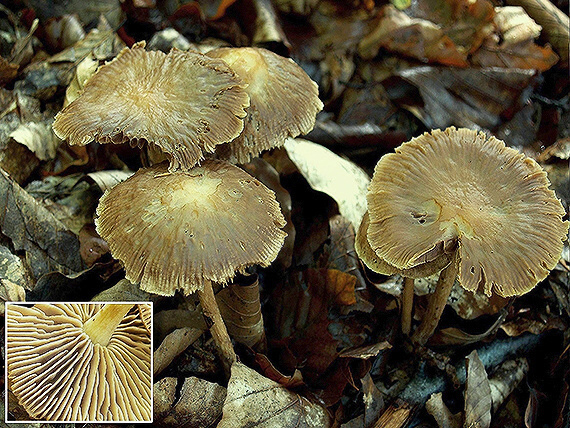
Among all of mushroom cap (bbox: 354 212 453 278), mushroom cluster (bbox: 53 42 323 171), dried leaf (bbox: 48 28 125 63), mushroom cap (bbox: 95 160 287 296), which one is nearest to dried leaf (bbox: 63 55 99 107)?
dried leaf (bbox: 48 28 125 63)

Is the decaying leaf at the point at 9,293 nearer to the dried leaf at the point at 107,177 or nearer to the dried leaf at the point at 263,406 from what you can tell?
the dried leaf at the point at 107,177

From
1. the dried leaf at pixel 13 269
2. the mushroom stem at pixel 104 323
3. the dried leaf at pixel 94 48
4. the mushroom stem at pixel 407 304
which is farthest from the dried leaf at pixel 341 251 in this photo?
the dried leaf at pixel 94 48

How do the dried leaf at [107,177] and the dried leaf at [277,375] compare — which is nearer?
the dried leaf at [277,375]

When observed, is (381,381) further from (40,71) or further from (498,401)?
(40,71)

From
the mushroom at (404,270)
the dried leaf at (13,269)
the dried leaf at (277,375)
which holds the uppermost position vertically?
the mushroom at (404,270)

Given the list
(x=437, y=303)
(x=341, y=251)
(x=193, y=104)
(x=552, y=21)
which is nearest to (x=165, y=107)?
(x=193, y=104)

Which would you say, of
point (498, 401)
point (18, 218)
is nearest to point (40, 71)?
point (18, 218)

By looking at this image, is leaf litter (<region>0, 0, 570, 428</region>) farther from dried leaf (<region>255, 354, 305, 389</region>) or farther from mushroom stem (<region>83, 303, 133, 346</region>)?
mushroom stem (<region>83, 303, 133, 346</region>)
